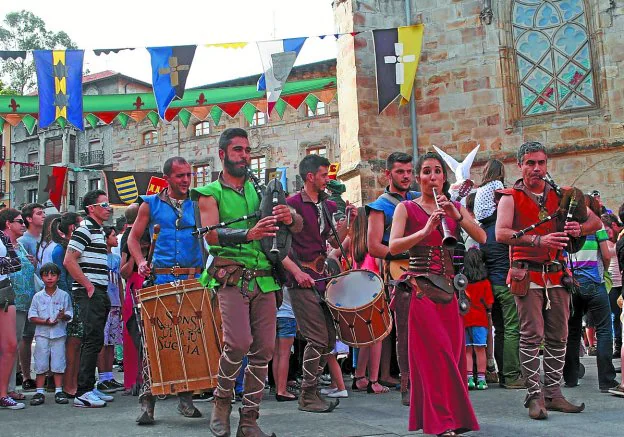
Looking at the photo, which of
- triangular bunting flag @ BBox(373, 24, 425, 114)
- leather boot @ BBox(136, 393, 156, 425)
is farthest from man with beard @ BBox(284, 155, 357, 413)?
triangular bunting flag @ BBox(373, 24, 425, 114)

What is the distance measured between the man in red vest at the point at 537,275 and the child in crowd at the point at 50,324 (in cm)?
431

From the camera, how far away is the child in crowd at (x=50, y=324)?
7176 mm

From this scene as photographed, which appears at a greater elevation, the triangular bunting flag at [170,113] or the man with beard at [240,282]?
the triangular bunting flag at [170,113]

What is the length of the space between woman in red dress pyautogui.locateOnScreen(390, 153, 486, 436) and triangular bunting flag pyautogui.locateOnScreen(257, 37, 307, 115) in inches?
321

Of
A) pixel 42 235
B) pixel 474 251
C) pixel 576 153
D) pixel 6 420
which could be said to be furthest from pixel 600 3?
pixel 6 420

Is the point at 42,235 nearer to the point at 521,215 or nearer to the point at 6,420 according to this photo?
the point at 6,420

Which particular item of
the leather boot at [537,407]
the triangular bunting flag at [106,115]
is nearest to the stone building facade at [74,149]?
the triangular bunting flag at [106,115]

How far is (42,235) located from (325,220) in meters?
3.89

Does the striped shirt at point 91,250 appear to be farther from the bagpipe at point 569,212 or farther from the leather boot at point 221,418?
the bagpipe at point 569,212

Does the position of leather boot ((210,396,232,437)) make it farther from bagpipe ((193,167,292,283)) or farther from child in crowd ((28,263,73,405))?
child in crowd ((28,263,73,405))

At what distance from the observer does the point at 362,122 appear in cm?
1438

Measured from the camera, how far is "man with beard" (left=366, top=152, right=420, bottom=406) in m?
5.35

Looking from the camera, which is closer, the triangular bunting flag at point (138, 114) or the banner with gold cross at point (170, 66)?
the banner with gold cross at point (170, 66)

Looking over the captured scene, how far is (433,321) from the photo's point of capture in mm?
4504
